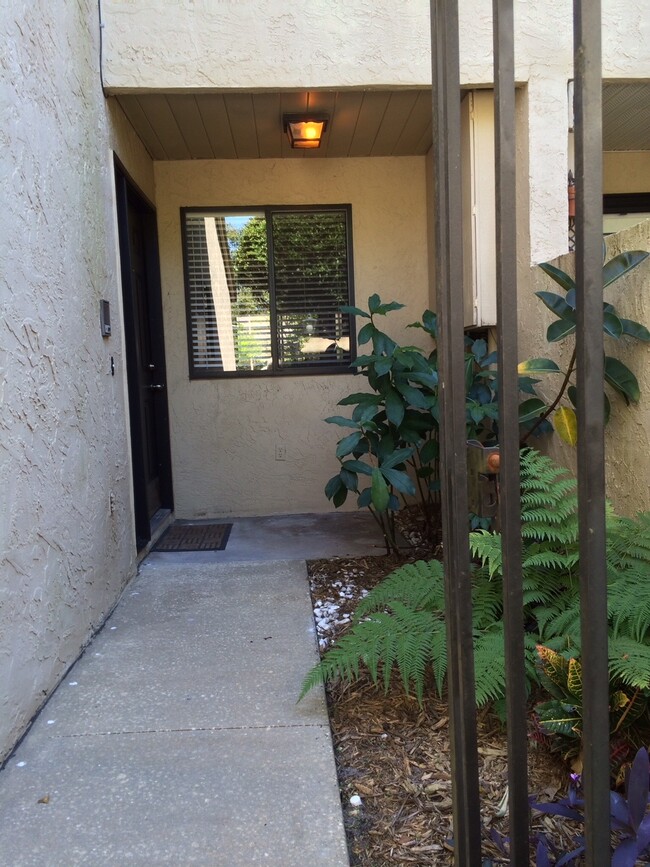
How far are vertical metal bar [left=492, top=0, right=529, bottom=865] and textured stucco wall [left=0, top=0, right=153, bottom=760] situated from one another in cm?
157

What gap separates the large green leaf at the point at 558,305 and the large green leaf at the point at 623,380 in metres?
0.31

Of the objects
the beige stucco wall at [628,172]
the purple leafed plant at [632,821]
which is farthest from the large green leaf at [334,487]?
the beige stucco wall at [628,172]

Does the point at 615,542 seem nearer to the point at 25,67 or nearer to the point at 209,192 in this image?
the point at 25,67

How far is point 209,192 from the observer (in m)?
4.99

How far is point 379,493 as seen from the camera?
346cm

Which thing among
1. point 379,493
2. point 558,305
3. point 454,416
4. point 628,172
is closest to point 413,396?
point 379,493

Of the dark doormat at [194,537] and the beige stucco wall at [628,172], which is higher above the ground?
the beige stucco wall at [628,172]

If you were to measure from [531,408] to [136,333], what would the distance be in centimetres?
246

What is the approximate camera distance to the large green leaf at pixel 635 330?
98.0 inches

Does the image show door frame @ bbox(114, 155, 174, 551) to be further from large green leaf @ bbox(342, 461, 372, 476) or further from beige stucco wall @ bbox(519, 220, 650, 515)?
beige stucco wall @ bbox(519, 220, 650, 515)

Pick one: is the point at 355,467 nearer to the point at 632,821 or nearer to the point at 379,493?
the point at 379,493

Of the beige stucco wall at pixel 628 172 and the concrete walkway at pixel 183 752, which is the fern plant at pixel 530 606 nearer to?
the concrete walkway at pixel 183 752

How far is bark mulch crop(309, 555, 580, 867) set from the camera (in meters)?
1.62

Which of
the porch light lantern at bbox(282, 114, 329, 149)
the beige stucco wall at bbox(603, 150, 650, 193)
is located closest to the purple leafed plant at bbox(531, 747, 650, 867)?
the porch light lantern at bbox(282, 114, 329, 149)
